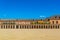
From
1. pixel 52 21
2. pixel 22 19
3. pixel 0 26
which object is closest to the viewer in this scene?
pixel 0 26

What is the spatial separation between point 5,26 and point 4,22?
605 cm

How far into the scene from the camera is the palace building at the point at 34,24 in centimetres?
5044

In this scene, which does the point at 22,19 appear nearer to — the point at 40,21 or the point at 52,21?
the point at 40,21

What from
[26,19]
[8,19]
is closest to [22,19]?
[26,19]

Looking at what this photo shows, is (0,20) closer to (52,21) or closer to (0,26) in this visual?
(0,26)

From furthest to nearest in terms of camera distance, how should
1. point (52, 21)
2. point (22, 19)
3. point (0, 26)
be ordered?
point (22, 19)
point (52, 21)
point (0, 26)

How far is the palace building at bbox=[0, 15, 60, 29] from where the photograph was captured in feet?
165

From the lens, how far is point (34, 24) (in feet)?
168

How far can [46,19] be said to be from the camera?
5638 cm

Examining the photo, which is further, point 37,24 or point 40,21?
point 40,21
